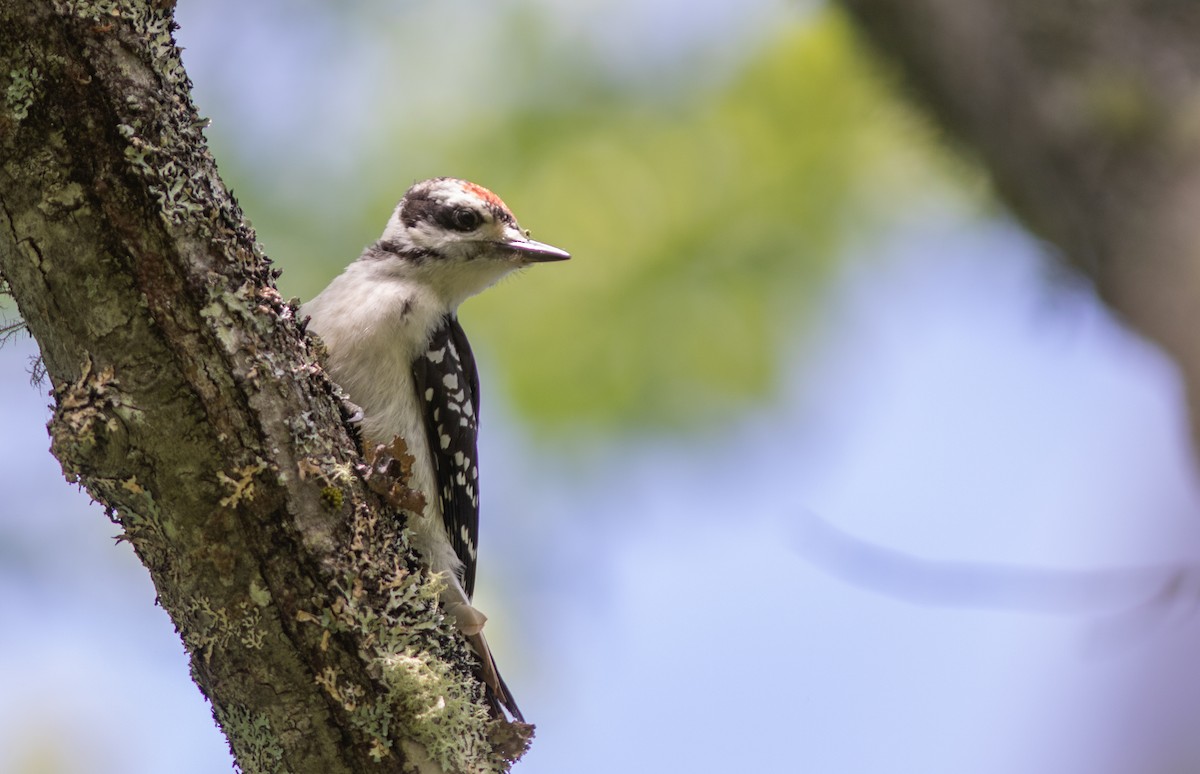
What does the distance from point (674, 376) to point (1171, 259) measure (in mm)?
5047

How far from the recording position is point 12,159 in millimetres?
2643

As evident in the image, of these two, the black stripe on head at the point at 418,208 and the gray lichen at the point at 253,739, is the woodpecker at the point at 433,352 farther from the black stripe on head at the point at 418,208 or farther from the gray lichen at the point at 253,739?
the gray lichen at the point at 253,739

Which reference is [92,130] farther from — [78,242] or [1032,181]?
[1032,181]

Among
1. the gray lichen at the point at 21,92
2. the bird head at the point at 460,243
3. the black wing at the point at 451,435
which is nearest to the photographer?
the gray lichen at the point at 21,92

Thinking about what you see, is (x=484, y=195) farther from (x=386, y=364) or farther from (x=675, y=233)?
(x=675, y=233)

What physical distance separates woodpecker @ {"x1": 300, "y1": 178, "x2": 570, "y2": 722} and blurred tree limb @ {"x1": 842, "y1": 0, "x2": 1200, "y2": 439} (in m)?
2.38

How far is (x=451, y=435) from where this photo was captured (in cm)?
458

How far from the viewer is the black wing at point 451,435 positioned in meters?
4.54

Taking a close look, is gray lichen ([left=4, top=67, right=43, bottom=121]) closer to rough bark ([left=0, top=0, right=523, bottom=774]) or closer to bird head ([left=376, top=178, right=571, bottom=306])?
rough bark ([left=0, top=0, right=523, bottom=774])

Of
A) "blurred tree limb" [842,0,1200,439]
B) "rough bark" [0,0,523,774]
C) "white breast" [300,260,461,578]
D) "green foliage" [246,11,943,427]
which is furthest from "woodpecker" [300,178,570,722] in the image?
"blurred tree limb" [842,0,1200,439]

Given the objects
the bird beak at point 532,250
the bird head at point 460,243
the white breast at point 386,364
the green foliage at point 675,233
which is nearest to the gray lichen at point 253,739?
the white breast at point 386,364

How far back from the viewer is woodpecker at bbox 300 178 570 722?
4383 millimetres

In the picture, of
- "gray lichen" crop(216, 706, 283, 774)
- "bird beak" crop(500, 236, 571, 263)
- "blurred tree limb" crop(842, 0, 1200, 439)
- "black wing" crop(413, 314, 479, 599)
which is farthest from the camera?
"bird beak" crop(500, 236, 571, 263)

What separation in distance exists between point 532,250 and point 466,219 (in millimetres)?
308
